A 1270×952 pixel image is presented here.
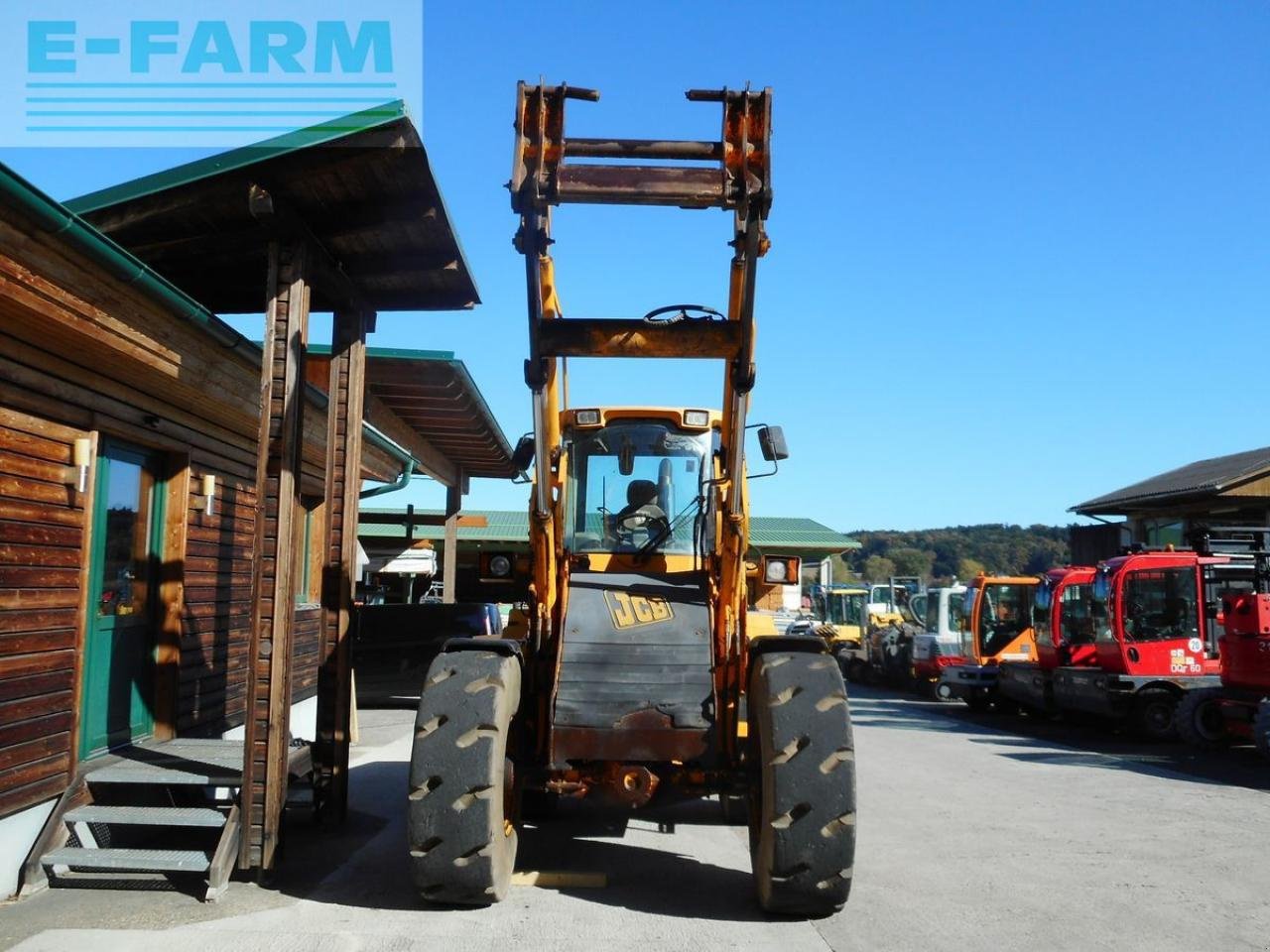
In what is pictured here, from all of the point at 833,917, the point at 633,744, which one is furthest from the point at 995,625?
the point at 633,744

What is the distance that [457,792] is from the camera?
205 inches

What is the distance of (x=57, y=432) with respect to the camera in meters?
6.33

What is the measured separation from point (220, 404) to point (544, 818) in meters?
3.82

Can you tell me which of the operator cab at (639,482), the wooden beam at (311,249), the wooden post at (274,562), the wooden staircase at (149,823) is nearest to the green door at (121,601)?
the wooden staircase at (149,823)

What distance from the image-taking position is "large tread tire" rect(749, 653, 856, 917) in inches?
203

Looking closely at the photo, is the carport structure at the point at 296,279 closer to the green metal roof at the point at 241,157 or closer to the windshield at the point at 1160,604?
the green metal roof at the point at 241,157

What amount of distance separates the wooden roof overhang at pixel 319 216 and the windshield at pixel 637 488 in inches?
69.3

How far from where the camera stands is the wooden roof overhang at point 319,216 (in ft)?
20.4

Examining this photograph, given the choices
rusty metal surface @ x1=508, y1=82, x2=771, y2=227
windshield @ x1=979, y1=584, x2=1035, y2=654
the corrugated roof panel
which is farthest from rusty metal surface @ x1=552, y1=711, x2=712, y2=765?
the corrugated roof panel

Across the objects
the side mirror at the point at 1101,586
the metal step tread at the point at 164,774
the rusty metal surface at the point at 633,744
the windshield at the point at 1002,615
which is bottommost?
the metal step tread at the point at 164,774

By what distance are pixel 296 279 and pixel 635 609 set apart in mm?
2867

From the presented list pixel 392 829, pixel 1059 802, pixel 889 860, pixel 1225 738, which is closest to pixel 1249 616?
pixel 1225 738

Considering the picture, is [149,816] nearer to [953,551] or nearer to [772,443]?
[772,443]

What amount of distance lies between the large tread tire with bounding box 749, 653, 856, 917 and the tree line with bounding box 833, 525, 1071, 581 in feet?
265
